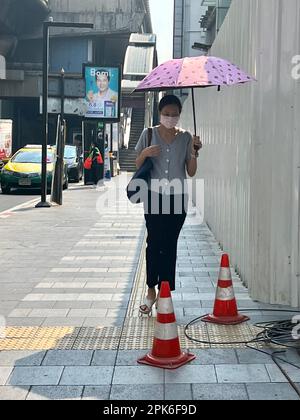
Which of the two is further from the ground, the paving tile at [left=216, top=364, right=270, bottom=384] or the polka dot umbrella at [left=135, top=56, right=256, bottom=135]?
the polka dot umbrella at [left=135, top=56, right=256, bottom=135]

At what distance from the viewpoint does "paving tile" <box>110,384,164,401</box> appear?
3.45 m

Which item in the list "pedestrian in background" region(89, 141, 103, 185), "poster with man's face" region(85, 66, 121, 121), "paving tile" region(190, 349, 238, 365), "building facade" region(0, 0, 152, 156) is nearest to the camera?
"paving tile" region(190, 349, 238, 365)

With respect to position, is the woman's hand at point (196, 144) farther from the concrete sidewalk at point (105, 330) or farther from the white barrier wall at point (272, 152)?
the concrete sidewalk at point (105, 330)

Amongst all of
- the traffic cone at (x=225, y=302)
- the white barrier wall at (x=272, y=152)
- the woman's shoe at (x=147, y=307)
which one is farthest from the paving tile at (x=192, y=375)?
the white barrier wall at (x=272, y=152)

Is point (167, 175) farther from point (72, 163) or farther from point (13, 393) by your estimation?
point (72, 163)

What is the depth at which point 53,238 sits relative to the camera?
9.84 metres

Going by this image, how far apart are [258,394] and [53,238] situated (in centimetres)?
679

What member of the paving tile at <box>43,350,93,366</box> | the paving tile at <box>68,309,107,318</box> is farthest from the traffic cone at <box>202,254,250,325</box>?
the paving tile at <box>43,350,93,366</box>

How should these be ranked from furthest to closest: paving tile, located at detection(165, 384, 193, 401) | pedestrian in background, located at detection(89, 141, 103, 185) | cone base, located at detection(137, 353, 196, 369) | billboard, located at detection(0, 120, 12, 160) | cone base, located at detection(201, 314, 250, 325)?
billboard, located at detection(0, 120, 12, 160)
pedestrian in background, located at detection(89, 141, 103, 185)
cone base, located at detection(201, 314, 250, 325)
cone base, located at detection(137, 353, 196, 369)
paving tile, located at detection(165, 384, 193, 401)

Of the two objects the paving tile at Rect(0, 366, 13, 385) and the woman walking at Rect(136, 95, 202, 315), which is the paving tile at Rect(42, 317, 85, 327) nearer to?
the woman walking at Rect(136, 95, 202, 315)

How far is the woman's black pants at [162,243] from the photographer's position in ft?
16.8

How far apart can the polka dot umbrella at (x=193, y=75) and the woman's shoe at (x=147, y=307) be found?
193 cm

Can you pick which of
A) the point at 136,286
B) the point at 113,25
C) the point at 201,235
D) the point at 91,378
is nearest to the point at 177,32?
the point at 113,25

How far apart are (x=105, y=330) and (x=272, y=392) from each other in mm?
1712
